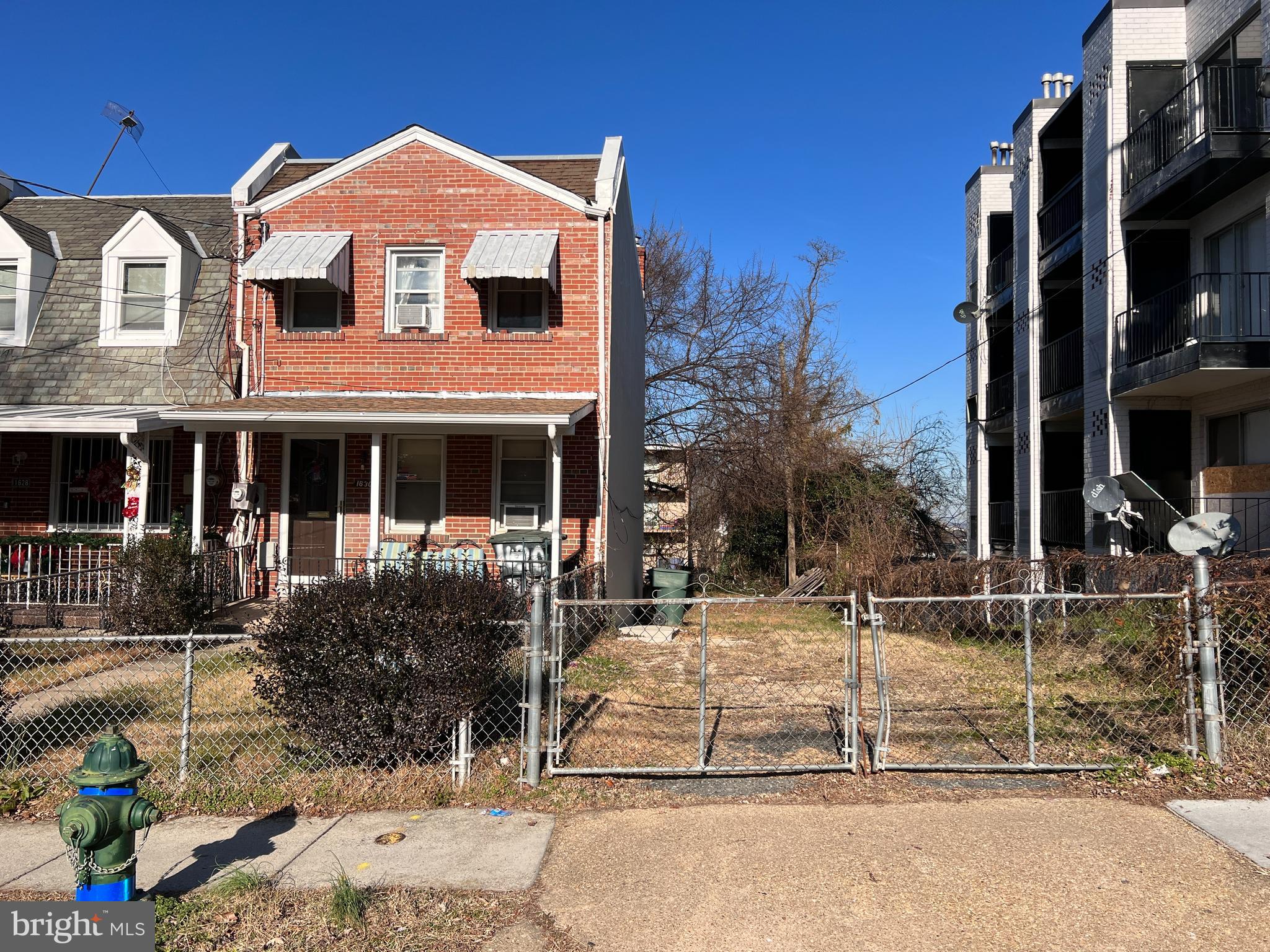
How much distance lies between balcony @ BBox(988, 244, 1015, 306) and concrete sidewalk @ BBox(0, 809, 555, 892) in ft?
70.4

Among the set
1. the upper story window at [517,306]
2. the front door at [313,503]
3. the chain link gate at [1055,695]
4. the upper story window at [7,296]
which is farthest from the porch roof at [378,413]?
the chain link gate at [1055,695]

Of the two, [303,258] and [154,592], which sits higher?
[303,258]

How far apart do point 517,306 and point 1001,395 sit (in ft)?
49.9

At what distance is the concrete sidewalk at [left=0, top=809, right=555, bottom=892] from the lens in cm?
439

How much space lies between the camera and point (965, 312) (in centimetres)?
2223

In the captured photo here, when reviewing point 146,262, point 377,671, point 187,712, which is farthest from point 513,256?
point 187,712

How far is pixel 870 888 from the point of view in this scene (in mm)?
4234

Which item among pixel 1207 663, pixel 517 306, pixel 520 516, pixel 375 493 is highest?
pixel 517 306

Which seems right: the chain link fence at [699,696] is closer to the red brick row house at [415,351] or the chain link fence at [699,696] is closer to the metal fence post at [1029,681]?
the metal fence post at [1029,681]

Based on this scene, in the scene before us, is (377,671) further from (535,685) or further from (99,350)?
(99,350)

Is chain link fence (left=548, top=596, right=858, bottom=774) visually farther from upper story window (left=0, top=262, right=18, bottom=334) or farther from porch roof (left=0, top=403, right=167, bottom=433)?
upper story window (left=0, top=262, right=18, bottom=334)

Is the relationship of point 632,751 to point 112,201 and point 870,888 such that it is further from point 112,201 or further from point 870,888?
point 112,201

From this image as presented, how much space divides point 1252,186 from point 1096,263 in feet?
10.0
